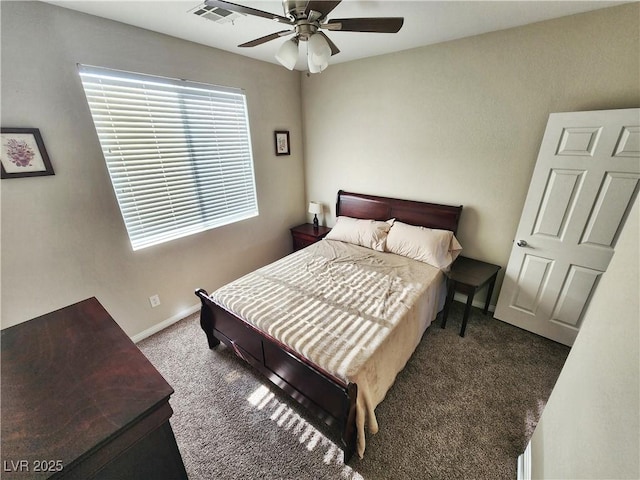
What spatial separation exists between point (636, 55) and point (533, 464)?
256 centimetres

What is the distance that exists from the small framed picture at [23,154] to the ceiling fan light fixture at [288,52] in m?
1.64

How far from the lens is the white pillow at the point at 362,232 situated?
2799mm

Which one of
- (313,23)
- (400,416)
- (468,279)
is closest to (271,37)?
(313,23)

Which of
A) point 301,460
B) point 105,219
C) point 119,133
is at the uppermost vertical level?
point 119,133

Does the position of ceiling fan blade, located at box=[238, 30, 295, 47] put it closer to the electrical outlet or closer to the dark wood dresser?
the dark wood dresser

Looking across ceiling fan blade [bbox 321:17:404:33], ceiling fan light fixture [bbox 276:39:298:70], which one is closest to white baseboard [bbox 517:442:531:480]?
ceiling fan blade [bbox 321:17:404:33]

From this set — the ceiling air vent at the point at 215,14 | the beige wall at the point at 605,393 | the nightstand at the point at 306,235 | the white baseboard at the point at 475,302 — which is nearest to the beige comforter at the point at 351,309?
the white baseboard at the point at 475,302

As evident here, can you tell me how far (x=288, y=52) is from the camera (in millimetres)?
1531

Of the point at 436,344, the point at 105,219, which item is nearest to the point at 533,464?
the point at 436,344

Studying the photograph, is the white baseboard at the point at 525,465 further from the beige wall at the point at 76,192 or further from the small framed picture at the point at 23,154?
the small framed picture at the point at 23,154

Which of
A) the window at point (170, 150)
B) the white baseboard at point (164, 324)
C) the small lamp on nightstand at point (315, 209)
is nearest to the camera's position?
the window at point (170, 150)

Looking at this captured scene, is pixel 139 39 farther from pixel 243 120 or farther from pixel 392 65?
pixel 392 65

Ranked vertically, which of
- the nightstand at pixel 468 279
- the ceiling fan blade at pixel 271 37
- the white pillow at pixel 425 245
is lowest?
the nightstand at pixel 468 279

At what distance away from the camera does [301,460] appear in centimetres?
145
